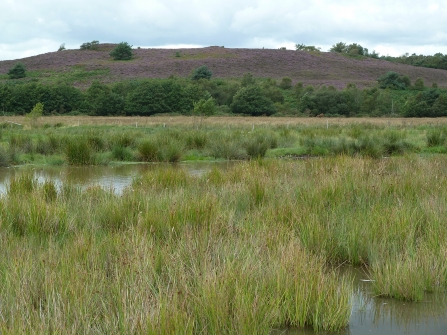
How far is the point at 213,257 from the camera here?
4777 millimetres

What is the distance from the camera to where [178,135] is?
20.9 m

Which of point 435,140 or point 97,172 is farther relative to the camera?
point 435,140

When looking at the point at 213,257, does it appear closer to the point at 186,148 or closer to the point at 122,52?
the point at 186,148

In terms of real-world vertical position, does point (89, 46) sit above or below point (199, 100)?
above

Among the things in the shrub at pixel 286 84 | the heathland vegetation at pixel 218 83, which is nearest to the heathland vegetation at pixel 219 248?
the heathland vegetation at pixel 218 83

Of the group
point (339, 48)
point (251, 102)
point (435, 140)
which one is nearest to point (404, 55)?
point (339, 48)

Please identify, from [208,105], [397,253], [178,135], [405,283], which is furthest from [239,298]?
[208,105]

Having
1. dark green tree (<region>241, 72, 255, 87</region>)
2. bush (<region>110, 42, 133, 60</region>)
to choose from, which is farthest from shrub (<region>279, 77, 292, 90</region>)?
bush (<region>110, 42, 133, 60</region>)

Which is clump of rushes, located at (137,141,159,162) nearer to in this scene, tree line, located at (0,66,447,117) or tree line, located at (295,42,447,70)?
tree line, located at (0,66,447,117)

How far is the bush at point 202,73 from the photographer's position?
211 ft

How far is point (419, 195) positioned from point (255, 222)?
2858 millimetres

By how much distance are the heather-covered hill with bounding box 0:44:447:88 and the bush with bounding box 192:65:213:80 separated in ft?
7.11

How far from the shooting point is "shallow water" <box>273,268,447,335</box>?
454 cm

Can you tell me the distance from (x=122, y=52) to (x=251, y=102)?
26.8 meters
